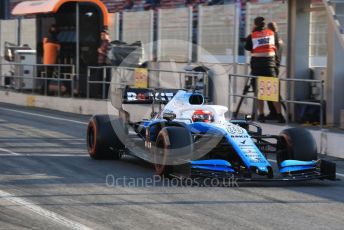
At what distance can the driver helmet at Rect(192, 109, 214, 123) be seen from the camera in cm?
1055

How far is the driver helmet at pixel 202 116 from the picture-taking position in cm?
1055

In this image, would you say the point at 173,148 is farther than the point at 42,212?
Yes

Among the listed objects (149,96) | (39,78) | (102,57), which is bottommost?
(149,96)

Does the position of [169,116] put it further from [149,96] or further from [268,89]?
[268,89]

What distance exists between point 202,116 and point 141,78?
30.4ft

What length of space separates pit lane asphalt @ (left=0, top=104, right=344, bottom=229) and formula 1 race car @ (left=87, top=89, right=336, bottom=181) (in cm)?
21

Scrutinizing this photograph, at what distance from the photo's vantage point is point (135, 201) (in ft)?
28.6

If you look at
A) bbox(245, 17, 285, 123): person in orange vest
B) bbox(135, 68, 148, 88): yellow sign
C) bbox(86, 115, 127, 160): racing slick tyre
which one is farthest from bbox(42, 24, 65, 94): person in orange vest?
bbox(86, 115, 127, 160): racing slick tyre

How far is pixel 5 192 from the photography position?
30.1ft

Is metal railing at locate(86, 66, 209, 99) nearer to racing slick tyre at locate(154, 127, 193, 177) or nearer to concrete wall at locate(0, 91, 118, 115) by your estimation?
concrete wall at locate(0, 91, 118, 115)

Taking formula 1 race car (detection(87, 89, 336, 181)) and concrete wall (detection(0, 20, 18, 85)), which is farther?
concrete wall (detection(0, 20, 18, 85))

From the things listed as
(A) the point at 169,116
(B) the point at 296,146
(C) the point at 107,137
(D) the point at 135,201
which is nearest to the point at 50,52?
(C) the point at 107,137

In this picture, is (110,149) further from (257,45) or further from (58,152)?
(257,45)

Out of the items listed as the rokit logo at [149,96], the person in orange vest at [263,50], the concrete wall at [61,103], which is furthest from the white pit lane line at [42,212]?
the concrete wall at [61,103]
